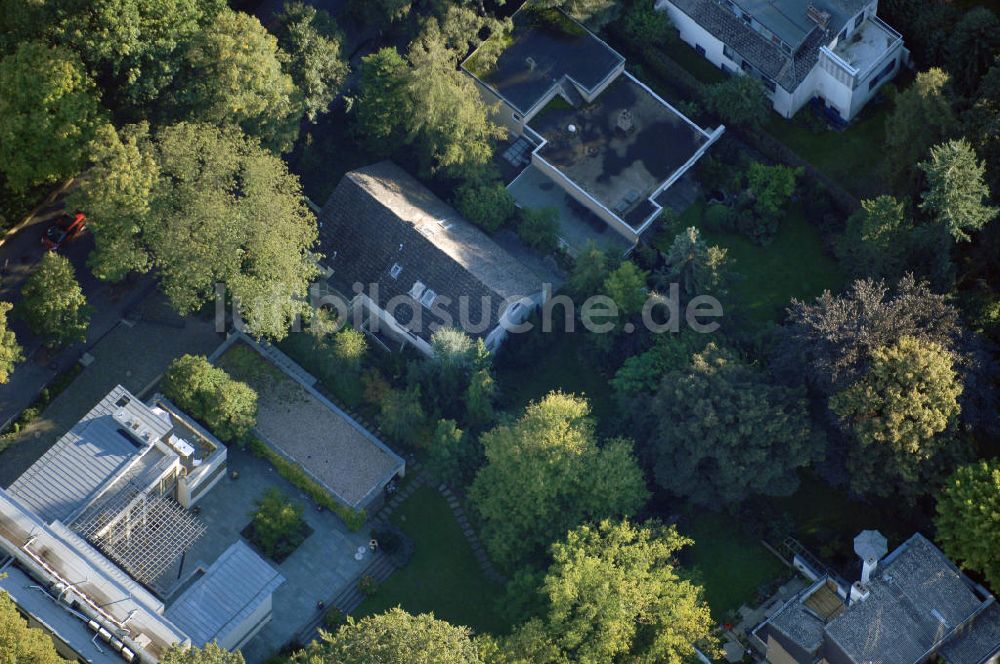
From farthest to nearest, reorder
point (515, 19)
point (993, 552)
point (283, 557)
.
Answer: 1. point (515, 19)
2. point (283, 557)
3. point (993, 552)

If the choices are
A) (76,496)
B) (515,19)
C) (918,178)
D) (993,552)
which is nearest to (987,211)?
(918,178)

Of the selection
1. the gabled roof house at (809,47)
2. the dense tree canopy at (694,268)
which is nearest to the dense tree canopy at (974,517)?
the dense tree canopy at (694,268)

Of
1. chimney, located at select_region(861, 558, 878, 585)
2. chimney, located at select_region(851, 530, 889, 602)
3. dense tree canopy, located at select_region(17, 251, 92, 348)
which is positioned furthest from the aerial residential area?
chimney, located at select_region(851, 530, 889, 602)

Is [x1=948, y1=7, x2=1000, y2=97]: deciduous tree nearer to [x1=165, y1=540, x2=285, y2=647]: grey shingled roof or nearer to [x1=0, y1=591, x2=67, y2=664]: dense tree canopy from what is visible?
[x1=165, y1=540, x2=285, y2=647]: grey shingled roof

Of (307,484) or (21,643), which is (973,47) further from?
(21,643)

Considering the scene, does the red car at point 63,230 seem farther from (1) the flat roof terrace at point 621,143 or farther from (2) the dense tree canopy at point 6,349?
(1) the flat roof terrace at point 621,143

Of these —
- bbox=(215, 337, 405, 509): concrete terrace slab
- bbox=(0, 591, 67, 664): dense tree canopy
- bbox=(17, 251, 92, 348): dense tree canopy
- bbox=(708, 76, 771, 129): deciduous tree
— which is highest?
bbox=(708, 76, 771, 129): deciduous tree

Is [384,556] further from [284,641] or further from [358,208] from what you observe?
[358,208]
